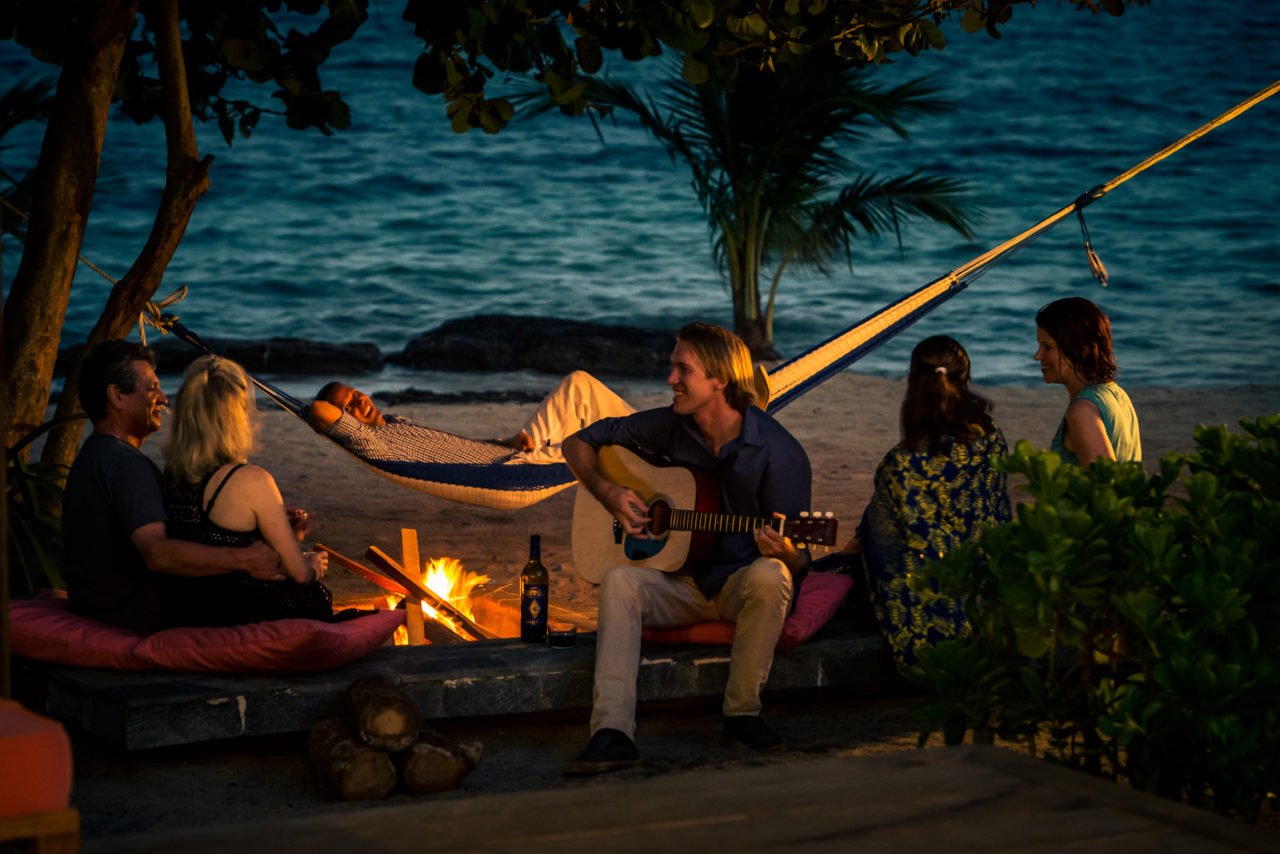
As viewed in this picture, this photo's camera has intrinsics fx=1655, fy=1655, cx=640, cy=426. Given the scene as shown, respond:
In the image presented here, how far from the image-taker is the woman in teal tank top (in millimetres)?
3547

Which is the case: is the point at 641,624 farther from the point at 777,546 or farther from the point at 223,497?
the point at 223,497

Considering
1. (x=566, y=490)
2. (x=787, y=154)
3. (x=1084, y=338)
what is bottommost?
(x=566, y=490)

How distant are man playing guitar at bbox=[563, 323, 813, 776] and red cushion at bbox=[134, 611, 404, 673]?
1.75 feet

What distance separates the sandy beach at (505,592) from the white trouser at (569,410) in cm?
39

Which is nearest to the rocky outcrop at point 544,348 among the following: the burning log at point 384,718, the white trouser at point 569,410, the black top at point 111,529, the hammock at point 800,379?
the white trouser at point 569,410

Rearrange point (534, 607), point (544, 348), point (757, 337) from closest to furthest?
point (534, 607)
point (757, 337)
point (544, 348)

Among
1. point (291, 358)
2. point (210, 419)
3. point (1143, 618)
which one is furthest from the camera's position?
point (291, 358)

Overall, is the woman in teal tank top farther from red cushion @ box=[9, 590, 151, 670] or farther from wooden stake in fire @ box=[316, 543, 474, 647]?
red cushion @ box=[9, 590, 151, 670]

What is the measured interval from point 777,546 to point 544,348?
10.5m

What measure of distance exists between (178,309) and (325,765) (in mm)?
18086

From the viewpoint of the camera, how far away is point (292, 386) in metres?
12.7

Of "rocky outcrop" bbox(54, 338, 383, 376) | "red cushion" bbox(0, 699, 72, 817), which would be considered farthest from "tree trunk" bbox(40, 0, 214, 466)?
"rocky outcrop" bbox(54, 338, 383, 376)

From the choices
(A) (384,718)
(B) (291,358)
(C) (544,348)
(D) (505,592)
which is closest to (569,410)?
(D) (505,592)

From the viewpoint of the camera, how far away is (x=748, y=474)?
3.54 meters
